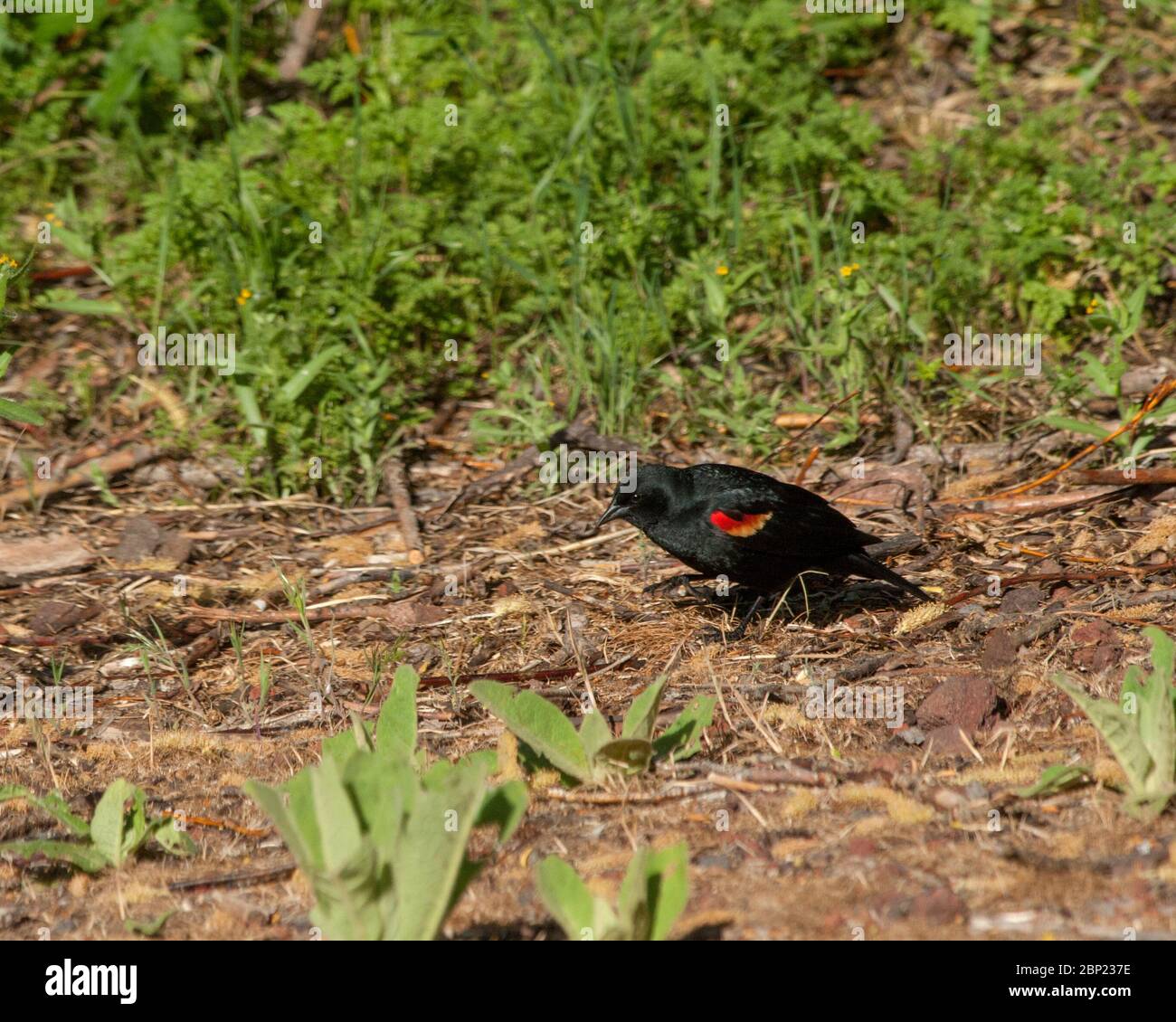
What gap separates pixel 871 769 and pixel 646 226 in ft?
12.5

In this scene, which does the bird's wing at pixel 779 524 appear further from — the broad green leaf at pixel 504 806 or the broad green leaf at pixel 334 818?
the broad green leaf at pixel 334 818

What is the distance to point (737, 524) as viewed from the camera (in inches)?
206

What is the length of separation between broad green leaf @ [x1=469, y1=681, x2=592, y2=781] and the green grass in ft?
9.64

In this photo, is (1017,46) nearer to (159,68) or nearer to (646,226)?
(646,226)

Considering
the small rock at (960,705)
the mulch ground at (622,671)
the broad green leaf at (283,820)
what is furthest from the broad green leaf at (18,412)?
the small rock at (960,705)

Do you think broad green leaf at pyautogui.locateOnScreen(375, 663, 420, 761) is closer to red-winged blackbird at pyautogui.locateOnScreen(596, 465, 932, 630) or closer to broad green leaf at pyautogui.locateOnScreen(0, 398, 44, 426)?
broad green leaf at pyautogui.locateOnScreen(0, 398, 44, 426)

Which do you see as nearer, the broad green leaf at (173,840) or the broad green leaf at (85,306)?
the broad green leaf at (173,840)

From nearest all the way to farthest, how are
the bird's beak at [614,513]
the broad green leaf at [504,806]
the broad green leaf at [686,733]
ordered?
the broad green leaf at [504,806], the broad green leaf at [686,733], the bird's beak at [614,513]

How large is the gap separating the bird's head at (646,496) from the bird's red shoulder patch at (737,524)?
245 millimetres

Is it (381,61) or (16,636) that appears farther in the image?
(381,61)

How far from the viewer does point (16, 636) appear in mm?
5422

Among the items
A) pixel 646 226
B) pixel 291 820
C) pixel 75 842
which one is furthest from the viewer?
pixel 646 226

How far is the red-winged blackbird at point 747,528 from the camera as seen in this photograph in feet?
17.2
